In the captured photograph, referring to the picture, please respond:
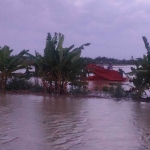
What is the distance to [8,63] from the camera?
17.6m

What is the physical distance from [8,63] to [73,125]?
8767 mm

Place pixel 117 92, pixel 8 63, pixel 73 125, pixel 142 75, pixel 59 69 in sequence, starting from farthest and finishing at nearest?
pixel 8 63
pixel 59 69
pixel 117 92
pixel 142 75
pixel 73 125

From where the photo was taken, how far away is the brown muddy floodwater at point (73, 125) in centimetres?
747

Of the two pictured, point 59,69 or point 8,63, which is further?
point 8,63

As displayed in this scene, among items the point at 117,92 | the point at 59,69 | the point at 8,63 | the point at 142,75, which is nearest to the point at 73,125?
the point at 142,75

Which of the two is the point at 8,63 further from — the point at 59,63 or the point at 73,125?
the point at 73,125

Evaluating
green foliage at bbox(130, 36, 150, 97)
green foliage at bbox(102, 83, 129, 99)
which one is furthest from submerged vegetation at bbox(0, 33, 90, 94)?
green foliage at bbox(130, 36, 150, 97)

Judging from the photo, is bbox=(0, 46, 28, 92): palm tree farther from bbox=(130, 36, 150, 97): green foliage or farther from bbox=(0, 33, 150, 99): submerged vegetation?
bbox=(130, 36, 150, 97): green foliage

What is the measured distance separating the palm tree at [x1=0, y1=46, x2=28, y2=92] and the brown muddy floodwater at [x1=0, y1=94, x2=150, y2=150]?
360 centimetres

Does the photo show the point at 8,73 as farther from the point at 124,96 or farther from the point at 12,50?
the point at 124,96

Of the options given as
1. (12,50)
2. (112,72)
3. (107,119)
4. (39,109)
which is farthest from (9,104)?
(112,72)

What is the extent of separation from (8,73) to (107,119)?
8328mm

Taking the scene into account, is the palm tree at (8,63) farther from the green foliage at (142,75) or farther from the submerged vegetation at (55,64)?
the green foliage at (142,75)

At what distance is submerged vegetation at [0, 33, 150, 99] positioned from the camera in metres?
15.8
